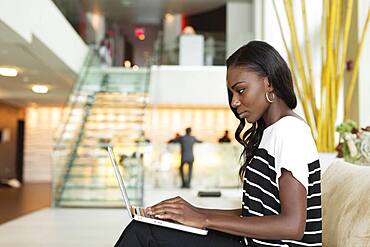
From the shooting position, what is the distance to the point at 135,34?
795 inches

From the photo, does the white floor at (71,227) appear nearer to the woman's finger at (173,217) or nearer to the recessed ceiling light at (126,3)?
the woman's finger at (173,217)

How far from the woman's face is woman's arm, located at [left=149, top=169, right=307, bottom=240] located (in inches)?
8.4

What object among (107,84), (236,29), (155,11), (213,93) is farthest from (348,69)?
(155,11)

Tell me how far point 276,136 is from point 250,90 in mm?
153

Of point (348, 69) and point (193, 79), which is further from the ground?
point (193, 79)

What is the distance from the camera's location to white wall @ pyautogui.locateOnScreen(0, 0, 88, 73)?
592cm

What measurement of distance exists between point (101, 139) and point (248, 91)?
847 centimetres

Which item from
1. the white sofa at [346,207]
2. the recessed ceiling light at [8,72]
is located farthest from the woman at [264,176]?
the recessed ceiling light at [8,72]

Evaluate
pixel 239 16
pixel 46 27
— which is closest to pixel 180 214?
pixel 46 27

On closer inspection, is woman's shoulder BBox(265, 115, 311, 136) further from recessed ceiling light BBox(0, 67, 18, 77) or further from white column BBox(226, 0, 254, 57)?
white column BBox(226, 0, 254, 57)

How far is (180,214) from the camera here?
4.93 feet

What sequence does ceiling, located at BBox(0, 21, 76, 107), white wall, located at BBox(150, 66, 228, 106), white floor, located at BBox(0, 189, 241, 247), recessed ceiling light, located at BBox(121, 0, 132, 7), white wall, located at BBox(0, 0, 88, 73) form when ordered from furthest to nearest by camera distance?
recessed ceiling light, located at BBox(121, 0, 132, 7) → white wall, located at BBox(150, 66, 228, 106) → ceiling, located at BBox(0, 21, 76, 107) → white wall, located at BBox(0, 0, 88, 73) → white floor, located at BBox(0, 189, 241, 247)

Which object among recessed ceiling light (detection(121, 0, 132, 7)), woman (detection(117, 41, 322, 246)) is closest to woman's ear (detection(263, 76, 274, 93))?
woman (detection(117, 41, 322, 246))

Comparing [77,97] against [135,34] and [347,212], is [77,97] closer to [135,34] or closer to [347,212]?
[347,212]
